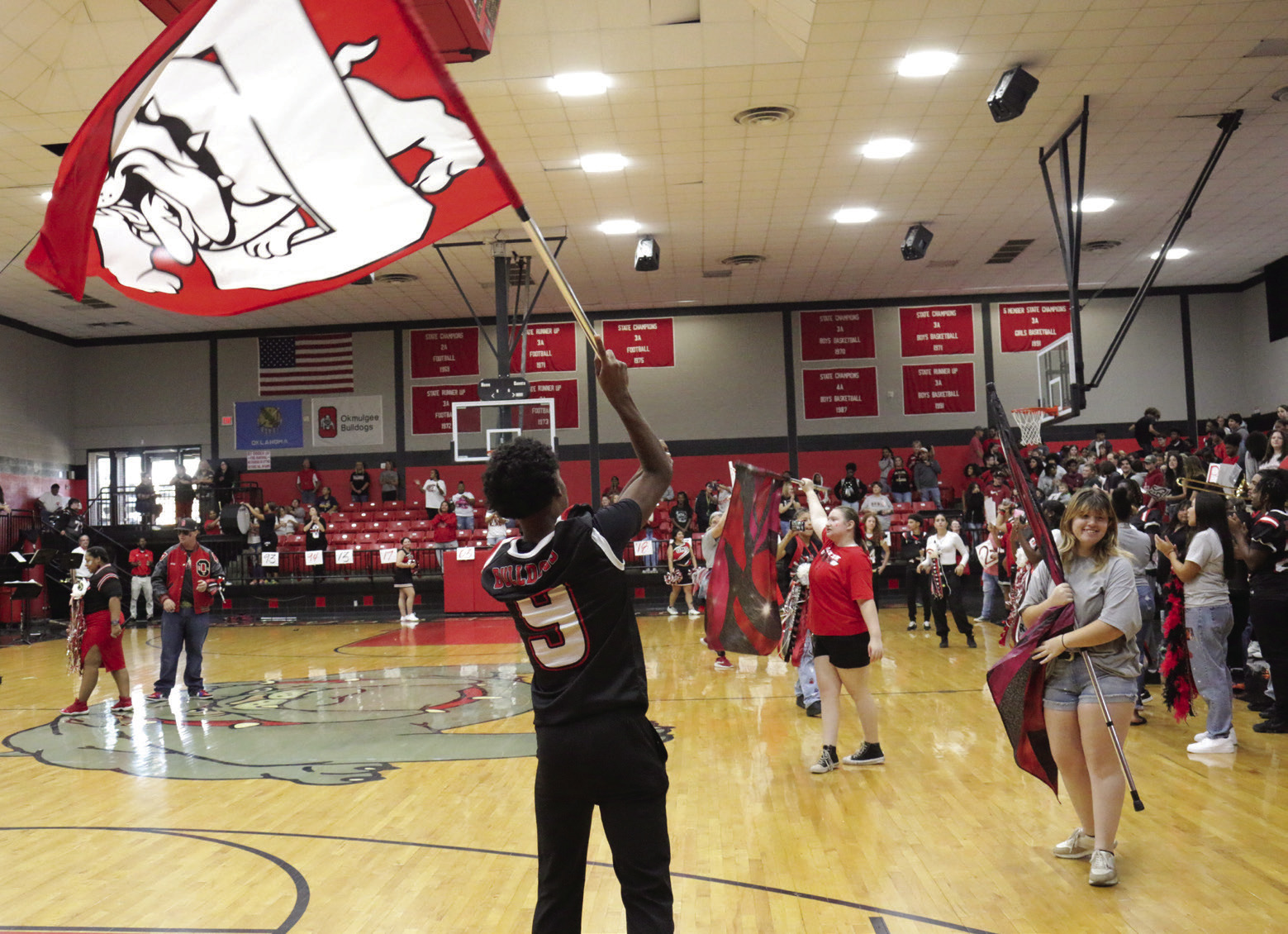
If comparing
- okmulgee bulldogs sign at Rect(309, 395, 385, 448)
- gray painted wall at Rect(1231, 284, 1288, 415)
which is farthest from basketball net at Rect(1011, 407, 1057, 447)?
okmulgee bulldogs sign at Rect(309, 395, 385, 448)

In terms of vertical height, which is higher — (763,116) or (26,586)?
(763,116)

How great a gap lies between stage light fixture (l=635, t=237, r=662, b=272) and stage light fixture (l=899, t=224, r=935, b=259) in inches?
171

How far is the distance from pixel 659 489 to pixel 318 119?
1648 mm

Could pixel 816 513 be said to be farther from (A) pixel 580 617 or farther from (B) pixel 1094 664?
(A) pixel 580 617

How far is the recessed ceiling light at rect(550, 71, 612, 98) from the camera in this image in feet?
36.4

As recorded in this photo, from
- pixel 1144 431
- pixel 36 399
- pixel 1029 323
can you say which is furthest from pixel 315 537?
pixel 1029 323

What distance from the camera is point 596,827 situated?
5.38 metres

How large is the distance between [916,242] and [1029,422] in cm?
500

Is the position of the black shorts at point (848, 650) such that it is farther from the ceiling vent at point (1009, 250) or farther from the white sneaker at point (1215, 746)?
the ceiling vent at point (1009, 250)

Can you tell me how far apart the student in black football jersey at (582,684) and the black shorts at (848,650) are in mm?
3801

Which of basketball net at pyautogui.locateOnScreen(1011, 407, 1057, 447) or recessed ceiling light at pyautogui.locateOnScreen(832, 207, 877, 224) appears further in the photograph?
basketball net at pyautogui.locateOnScreen(1011, 407, 1057, 447)

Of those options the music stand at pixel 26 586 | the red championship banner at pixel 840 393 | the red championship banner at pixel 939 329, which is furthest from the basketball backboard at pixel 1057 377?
the music stand at pixel 26 586

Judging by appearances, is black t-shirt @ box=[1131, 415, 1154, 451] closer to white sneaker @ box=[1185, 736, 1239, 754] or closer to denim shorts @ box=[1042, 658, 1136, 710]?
white sneaker @ box=[1185, 736, 1239, 754]

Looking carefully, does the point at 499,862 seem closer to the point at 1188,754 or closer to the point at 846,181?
the point at 1188,754
